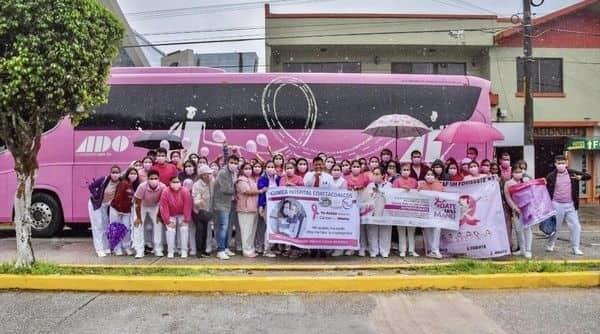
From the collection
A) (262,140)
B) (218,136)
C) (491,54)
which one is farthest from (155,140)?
(491,54)

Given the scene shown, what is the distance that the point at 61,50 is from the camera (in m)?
7.21

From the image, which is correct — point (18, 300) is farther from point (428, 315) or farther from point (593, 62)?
point (593, 62)

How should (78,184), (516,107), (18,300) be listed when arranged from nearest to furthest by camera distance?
(18,300) < (78,184) < (516,107)

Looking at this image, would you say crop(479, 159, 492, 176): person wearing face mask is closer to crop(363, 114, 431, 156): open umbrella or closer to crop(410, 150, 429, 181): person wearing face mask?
crop(410, 150, 429, 181): person wearing face mask

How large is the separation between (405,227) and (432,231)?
0.43 m

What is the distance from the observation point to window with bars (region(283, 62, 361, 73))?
80.8 feet

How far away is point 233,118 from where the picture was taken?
41.9 ft

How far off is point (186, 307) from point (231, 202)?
118 inches

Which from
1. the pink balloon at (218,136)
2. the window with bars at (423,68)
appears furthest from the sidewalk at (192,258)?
the window with bars at (423,68)

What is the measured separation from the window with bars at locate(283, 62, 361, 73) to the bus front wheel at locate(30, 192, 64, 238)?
558 inches

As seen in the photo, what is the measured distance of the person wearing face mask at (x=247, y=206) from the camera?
945 cm

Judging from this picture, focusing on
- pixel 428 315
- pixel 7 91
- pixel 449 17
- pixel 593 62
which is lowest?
pixel 428 315

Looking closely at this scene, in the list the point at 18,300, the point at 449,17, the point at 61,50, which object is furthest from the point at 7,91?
the point at 449,17

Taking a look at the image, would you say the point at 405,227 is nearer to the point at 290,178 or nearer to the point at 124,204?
the point at 290,178
